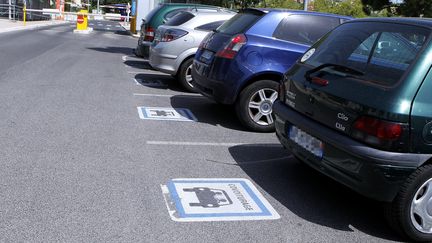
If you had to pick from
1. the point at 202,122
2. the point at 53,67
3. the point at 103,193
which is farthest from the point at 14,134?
the point at 53,67

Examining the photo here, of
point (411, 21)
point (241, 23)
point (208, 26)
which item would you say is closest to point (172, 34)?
point (208, 26)

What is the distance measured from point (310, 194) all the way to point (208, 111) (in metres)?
3.68

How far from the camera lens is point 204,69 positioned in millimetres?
7164

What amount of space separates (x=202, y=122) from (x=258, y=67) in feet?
4.02

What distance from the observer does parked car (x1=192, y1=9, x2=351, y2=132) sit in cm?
668

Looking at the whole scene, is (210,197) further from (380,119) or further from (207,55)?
(207,55)

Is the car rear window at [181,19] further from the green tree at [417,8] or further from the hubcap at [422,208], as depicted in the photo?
the green tree at [417,8]

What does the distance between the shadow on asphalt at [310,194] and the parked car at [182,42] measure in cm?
393

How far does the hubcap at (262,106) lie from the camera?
6.82 metres

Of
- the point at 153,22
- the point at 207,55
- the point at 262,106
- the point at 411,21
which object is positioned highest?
the point at 411,21

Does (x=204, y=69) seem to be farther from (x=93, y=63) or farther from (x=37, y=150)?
(x=93, y=63)

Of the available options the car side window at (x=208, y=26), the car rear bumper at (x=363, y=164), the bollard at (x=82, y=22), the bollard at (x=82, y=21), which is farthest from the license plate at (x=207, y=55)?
the bollard at (x=82, y=21)

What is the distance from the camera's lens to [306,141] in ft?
14.5

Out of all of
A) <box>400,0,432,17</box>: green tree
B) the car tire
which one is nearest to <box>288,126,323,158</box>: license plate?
the car tire
